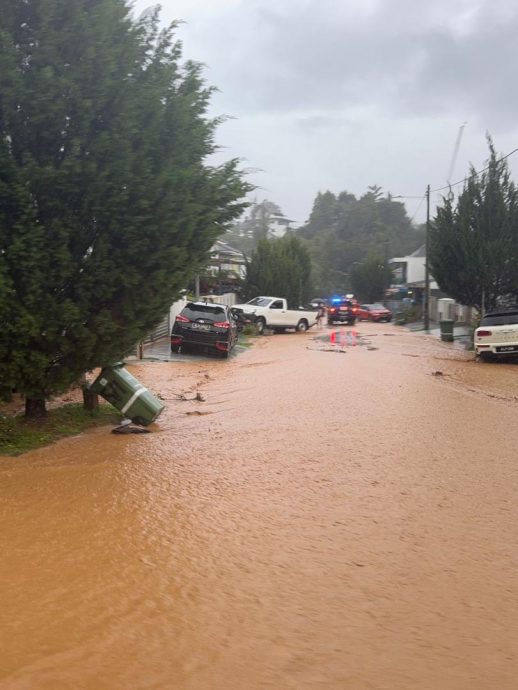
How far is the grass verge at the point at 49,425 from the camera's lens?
7.54 metres

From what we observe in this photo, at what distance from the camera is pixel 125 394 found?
8.57 meters

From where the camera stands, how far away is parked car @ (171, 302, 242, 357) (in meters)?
18.0

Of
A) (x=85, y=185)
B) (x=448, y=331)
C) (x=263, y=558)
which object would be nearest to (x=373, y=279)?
(x=448, y=331)

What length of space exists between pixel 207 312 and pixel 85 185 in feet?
36.6

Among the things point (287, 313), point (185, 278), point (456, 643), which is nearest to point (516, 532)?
point (456, 643)

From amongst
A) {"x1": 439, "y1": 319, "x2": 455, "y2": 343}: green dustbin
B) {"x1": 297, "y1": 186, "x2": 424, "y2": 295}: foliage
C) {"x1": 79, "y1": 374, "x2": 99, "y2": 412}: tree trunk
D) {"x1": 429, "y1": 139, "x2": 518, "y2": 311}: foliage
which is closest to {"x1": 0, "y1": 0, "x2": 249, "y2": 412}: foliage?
{"x1": 79, "y1": 374, "x2": 99, "y2": 412}: tree trunk

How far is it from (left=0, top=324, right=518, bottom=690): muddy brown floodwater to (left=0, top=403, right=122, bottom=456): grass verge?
0.85 feet

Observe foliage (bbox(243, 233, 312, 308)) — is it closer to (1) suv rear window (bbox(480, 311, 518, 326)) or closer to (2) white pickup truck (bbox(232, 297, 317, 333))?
(2) white pickup truck (bbox(232, 297, 317, 333))

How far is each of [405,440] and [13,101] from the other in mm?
6062

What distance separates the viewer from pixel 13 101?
266 inches

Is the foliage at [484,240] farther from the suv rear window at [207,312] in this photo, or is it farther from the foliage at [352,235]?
the foliage at [352,235]

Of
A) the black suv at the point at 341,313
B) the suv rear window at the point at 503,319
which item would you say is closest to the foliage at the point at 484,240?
the suv rear window at the point at 503,319

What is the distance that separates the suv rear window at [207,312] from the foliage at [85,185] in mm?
10056

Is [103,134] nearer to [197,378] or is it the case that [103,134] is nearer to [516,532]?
[516,532]
